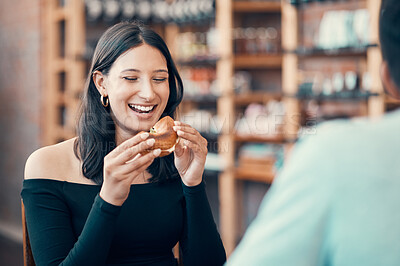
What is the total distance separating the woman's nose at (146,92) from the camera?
1.44 m

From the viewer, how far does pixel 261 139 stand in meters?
4.02

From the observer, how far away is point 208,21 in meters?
4.44

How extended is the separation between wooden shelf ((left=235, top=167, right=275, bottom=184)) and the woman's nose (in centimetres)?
268

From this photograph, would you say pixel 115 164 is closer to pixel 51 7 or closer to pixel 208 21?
pixel 208 21

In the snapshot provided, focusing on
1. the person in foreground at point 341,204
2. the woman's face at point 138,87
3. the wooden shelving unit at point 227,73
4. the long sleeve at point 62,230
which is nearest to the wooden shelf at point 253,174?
the wooden shelving unit at point 227,73

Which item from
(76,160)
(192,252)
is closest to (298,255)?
(192,252)

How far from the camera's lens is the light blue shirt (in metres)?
0.52

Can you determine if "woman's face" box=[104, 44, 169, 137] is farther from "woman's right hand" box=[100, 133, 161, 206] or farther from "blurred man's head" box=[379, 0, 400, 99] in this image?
"blurred man's head" box=[379, 0, 400, 99]

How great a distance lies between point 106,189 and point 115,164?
70 mm

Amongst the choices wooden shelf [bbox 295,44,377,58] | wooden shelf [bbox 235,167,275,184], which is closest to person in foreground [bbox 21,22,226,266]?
wooden shelf [bbox 295,44,377,58]

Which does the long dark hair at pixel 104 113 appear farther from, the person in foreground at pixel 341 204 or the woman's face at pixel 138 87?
the person in foreground at pixel 341 204

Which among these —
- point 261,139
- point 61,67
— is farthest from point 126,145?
point 61,67

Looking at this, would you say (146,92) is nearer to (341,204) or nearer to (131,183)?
(131,183)

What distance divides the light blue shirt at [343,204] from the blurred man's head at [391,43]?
14 centimetres
